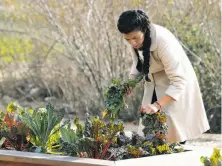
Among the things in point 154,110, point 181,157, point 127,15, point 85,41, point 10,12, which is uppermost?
point 10,12

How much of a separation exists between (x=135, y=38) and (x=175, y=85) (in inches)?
19.1

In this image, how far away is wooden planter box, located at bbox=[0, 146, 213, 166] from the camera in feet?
14.6

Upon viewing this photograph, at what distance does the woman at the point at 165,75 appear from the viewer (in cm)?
496

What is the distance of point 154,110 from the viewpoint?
495 centimetres

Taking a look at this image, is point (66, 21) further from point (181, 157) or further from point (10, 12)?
point (181, 157)

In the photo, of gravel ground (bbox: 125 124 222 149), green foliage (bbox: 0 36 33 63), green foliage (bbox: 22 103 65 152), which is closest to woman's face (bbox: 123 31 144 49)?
green foliage (bbox: 22 103 65 152)

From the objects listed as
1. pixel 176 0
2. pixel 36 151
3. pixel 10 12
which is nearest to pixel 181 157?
pixel 36 151

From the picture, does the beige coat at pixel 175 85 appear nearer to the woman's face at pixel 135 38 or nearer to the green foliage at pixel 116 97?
the woman's face at pixel 135 38

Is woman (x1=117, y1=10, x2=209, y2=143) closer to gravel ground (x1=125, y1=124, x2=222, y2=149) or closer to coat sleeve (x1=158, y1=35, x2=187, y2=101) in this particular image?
coat sleeve (x1=158, y1=35, x2=187, y2=101)

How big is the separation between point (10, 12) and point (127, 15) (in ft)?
18.6

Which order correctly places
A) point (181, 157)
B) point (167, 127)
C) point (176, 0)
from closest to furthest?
point (181, 157) < point (167, 127) < point (176, 0)

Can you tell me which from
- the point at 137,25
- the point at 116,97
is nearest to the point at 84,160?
the point at 116,97

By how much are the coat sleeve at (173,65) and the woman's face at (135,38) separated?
166mm

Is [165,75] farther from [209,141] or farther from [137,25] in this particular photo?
[209,141]
